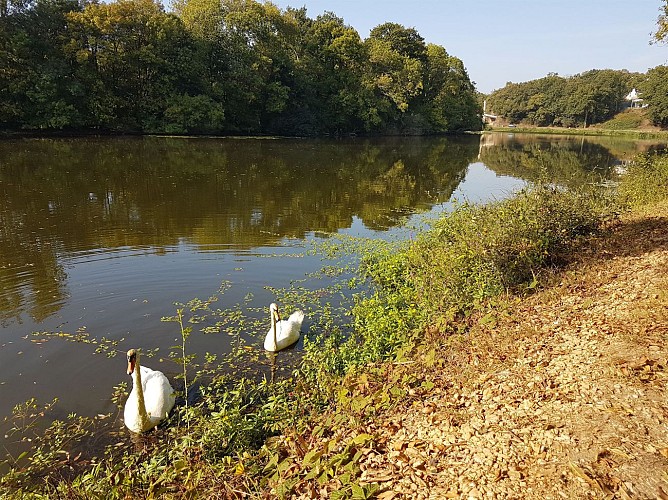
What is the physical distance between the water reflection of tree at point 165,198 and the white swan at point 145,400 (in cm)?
365

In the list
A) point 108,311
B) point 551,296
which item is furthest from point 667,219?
point 108,311

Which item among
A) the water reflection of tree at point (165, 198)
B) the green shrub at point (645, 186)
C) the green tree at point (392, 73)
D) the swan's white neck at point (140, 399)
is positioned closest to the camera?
the swan's white neck at point (140, 399)

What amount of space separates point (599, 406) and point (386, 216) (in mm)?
12221

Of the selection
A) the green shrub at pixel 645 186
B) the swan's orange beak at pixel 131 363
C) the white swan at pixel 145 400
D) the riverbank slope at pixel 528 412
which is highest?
the green shrub at pixel 645 186

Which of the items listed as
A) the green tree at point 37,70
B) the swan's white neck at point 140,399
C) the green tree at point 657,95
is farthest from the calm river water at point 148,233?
the green tree at point 657,95

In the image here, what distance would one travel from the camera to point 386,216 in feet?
51.8

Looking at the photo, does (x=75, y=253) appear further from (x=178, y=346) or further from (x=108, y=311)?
(x=178, y=346)

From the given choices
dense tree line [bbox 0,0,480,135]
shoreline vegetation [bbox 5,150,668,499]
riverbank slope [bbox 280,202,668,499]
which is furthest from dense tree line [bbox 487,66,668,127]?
riverbank slope [bbox 280,202,668,499]

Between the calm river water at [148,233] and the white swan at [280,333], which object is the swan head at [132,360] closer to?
the calm river water at [148,233]

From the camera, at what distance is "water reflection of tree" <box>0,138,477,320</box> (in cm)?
1078

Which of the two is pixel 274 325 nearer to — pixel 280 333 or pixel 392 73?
pixel 280 333

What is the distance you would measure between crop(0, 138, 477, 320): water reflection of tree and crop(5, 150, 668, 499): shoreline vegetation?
4156mm

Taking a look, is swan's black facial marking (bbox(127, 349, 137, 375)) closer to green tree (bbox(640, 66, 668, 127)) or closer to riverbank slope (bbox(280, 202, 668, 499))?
riverbank slope (bbox(280, 202, 668, 499))

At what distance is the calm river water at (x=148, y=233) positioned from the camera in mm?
6676
